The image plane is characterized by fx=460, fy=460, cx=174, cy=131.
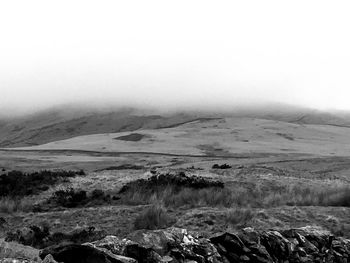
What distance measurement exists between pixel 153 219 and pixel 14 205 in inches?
236

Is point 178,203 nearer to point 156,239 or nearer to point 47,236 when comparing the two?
point 47,236

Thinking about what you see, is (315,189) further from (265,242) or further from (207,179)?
(265,242)

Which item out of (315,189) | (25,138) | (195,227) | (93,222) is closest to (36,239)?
(93,222)

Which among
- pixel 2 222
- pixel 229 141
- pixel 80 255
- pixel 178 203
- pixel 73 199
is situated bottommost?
pixel 229 141

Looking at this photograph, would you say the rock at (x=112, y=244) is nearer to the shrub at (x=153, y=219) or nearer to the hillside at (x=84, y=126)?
the shrub at (x=153, y=219)

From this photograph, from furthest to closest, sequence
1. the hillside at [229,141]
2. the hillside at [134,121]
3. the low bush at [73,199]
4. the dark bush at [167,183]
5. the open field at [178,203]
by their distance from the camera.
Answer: the hillside at [134,121], the hillside at [229,141], the dark bush at [167,183], the low bush at [73,199], the open field at [178,203]

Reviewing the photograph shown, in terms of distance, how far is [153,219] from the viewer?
12.4 meters

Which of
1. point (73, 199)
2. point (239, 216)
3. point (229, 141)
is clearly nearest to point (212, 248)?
point (239, 216)

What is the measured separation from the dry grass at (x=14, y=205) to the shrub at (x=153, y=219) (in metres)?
5.16

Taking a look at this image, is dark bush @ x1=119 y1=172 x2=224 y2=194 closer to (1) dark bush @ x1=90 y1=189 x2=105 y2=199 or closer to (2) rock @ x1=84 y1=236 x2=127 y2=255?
(1) dark bush @ x1=90 y1=189 x2=105 y2=199

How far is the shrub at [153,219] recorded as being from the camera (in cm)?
1208

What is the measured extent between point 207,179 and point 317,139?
81088 mm

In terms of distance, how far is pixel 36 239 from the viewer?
11.6 meters

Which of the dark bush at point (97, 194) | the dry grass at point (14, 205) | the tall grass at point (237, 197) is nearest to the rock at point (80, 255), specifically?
the tall grass at point (237, 197)
